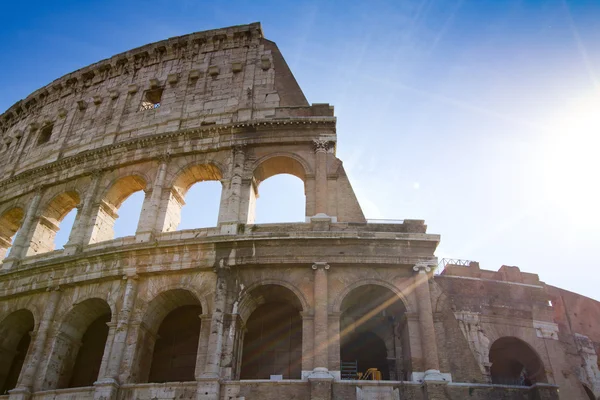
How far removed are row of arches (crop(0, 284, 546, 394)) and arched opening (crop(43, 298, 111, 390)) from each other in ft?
0.09

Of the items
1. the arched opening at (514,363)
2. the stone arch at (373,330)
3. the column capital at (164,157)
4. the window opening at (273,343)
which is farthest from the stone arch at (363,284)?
the column capital at (164,157)

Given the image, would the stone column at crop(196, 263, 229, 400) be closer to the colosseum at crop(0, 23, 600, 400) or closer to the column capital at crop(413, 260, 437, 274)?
the colosseum at crop(0, 23, 600, 400)

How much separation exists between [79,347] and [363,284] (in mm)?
8473

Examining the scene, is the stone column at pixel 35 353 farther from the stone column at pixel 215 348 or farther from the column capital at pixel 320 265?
the column capital at pixel 320 265

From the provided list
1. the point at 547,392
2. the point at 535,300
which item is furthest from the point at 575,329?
the point at 547,392

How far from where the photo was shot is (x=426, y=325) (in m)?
12.0

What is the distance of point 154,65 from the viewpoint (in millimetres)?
19984

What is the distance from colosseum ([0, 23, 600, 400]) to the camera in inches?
473

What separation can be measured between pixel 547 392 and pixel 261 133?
1078 centimetres

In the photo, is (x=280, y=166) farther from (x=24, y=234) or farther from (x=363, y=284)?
(x=24, y=234)

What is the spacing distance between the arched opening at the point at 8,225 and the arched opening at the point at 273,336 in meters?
10.8

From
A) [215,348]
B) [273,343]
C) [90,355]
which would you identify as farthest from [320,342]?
[90,355]

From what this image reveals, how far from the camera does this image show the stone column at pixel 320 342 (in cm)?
1104

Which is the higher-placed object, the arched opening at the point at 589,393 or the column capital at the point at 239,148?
the column capital at the point at 239,148
